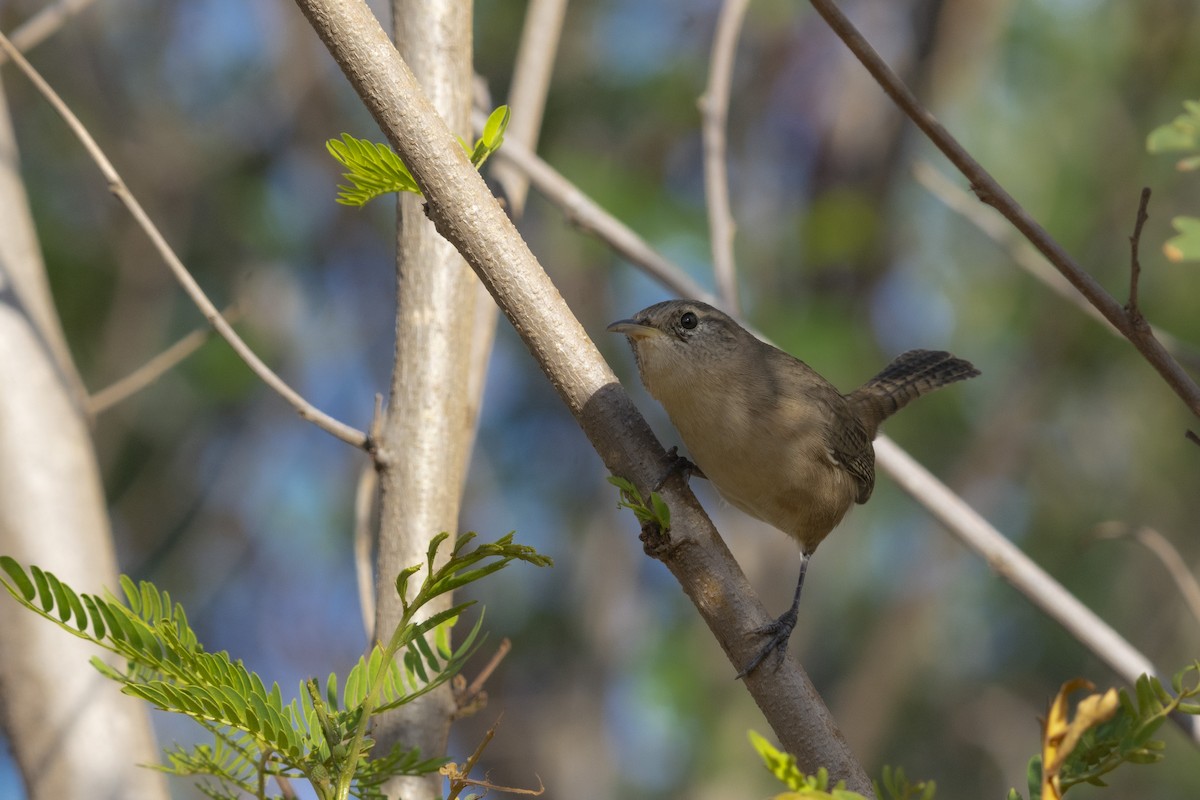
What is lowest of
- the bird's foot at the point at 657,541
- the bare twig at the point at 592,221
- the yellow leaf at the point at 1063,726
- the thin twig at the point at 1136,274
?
the yellow leaf at the point at 1063,726

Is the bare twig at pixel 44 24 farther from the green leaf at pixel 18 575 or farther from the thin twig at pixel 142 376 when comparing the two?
the green leaf at pixel 18 575

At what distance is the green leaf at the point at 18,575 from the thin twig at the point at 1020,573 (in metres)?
2.03

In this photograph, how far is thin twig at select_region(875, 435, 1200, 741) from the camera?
8.37ft

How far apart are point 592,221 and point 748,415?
72 centimetres

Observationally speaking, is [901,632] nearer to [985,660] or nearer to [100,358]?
[985,660]

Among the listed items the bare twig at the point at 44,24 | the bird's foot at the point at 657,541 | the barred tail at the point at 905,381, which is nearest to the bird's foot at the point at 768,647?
the bird's foot at the point at 657,541

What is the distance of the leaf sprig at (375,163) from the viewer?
170 centimetres

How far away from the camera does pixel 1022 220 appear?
1871 mm

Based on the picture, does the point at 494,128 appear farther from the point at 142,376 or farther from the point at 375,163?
the point at 142,376

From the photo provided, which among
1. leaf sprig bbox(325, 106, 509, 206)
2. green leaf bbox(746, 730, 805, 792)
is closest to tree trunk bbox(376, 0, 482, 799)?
leaf sprig bbox(325, 106, 509, 206)

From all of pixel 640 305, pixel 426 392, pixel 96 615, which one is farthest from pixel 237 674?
pixel 640 305

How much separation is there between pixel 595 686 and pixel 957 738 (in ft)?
11.2

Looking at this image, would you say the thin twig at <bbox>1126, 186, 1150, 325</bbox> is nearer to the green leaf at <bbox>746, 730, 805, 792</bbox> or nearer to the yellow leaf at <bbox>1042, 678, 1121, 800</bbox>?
the yellow leaf at <bbox>1042, 678, 1121, 800</bbox>

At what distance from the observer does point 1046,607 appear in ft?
8.91
